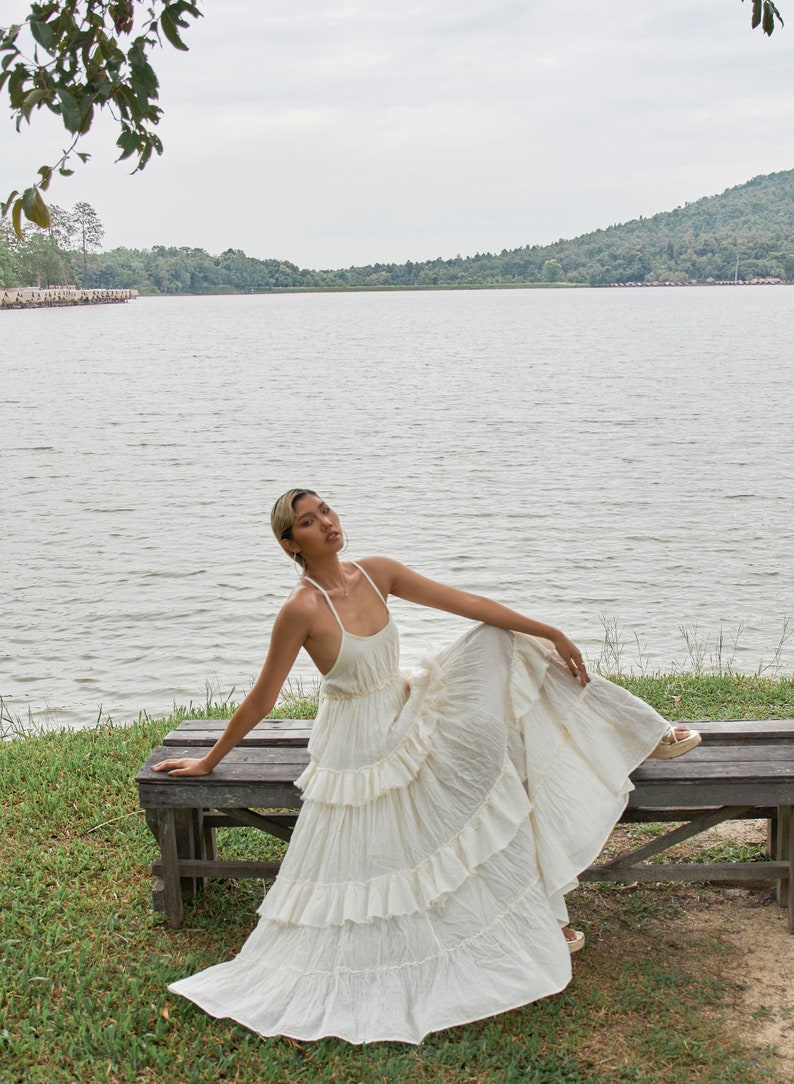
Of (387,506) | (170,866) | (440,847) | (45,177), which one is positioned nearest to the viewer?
(45,177)

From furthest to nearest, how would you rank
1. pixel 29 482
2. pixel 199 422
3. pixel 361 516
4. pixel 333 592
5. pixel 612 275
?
pixel 612 275 < pixel 199 422 < pixel 29 482 < pixel 361 516 < pixel 333 592

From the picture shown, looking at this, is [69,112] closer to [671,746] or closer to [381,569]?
[381,569]

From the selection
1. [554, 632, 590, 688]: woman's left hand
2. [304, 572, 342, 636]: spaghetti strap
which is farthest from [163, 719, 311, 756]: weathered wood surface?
[554, 632, 590, 688]: woman's left hand

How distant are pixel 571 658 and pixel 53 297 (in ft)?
547

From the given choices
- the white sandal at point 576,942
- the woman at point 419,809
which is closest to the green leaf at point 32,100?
the woman at point 419,809

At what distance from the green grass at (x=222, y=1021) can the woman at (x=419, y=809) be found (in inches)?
4.2

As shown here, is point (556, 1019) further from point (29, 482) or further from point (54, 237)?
point (54, 237)

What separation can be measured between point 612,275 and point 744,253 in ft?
65.5

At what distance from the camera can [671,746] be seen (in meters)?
4.03

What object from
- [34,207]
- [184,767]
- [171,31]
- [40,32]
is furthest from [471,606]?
[40,32]

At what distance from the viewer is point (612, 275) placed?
535ft

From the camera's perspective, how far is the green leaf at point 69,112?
9.11ft

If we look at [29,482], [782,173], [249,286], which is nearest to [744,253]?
[782,173]

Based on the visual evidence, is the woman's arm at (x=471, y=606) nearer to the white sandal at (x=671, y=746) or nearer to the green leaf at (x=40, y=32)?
the white sandal at (x=671, y=746)
